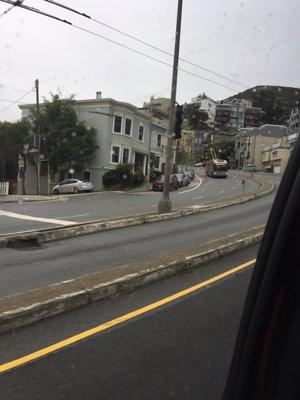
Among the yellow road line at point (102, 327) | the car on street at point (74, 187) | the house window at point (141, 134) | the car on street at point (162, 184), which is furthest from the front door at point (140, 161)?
the yellow road line at point (102, 327)

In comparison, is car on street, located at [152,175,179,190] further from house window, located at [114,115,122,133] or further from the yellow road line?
the yellow road line

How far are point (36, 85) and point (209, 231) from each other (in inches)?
1133

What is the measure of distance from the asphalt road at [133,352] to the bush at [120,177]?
39.0 metres

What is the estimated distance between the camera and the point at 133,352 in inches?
192

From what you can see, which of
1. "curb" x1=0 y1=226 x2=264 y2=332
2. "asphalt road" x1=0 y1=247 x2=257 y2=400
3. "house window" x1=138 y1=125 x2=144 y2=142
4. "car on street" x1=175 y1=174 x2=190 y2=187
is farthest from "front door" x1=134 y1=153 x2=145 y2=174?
"asphalt road" x1=0 y1=247 x2=257 y2=400

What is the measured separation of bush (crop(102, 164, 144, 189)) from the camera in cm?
4609

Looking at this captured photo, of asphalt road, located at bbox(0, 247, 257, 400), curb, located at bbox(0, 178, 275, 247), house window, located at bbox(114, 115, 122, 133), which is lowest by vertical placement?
curb, located at bbox(0, 178, 275, 247)

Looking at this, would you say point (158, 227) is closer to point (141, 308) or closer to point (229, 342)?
point (141, 308)

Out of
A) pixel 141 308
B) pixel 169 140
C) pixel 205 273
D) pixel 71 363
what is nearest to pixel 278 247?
pixel 71 363

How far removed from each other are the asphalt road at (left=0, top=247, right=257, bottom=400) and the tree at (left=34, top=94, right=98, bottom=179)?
40741 millimetres

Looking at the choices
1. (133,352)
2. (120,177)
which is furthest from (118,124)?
(133,352)

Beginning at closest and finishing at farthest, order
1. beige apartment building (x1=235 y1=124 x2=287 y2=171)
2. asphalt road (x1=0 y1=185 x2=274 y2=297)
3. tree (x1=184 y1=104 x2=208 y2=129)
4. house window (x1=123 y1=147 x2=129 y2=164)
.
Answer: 1. asphalt road (x1=0 y1=185 x2=274 y2=297)
2. house window (x1=123 y1=147 x2=129 y2=164)
3. beige apartment building (x1=235 y1=124 x2=287 y2=171)
4. tree (x1=184 y1=104 x2=208 y2=129)

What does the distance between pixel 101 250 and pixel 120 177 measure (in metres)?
34.7

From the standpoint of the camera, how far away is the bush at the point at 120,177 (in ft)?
151
